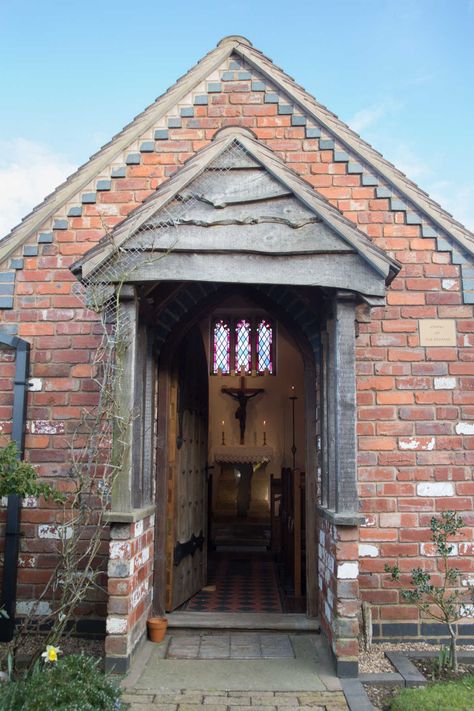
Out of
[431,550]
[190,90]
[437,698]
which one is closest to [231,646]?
[437,698]

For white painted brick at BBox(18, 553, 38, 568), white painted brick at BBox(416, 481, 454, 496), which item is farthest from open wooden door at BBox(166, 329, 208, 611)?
white painted brick at BBox(416, 481, 454, 496)

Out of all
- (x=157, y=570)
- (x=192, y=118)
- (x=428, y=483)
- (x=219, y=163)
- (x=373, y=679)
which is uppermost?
(x=192, y=118)

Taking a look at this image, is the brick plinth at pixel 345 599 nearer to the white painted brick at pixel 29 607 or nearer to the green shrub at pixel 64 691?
the green shrub at pixel 64 691

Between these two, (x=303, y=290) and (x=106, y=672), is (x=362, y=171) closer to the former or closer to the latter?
(x=303, y=290)

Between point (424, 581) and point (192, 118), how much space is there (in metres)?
4.56

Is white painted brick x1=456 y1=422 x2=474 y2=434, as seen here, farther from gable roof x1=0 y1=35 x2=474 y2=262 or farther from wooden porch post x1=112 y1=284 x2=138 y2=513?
wooden porch post x1=112 y1=284 x2=138 y2=513

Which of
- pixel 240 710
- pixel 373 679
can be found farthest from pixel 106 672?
pixel 373 679

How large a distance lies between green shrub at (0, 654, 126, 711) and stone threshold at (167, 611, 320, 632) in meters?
1.76

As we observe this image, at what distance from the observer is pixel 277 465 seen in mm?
14430

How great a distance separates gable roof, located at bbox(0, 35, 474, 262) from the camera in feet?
19.0

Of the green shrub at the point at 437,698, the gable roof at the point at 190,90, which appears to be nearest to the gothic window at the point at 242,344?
the gable roof at the point at 190,90

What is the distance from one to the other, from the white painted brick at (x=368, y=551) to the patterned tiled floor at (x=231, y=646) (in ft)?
3.08

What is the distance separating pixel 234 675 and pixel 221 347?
37.6ft

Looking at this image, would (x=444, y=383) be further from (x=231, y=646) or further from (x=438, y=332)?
(x=231, y=646)
